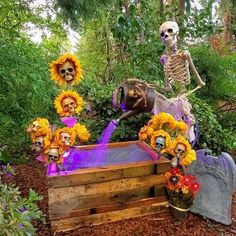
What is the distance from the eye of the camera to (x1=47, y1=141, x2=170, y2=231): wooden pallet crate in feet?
6.46

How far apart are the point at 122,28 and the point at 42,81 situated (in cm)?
153

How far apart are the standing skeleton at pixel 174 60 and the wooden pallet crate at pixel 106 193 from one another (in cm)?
65

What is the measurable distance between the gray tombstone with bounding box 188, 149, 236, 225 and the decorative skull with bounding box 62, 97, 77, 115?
106cm

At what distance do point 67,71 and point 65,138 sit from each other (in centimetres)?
53

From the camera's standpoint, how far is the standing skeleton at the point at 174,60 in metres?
2.23

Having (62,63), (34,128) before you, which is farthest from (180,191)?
(62,63)

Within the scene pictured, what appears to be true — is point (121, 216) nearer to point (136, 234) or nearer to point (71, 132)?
point (136, 234)

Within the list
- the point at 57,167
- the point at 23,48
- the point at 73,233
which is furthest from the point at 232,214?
the point at 23,48

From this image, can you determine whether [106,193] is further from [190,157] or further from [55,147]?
[190,157]

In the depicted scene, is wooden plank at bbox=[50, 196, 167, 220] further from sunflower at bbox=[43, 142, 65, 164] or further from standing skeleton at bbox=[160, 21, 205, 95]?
standing skeleton at bbox=[160, 21, 205, 95]

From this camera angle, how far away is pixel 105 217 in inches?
82.4

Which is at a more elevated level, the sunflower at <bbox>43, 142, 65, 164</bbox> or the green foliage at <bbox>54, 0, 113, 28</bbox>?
the green foliage at <bbox>54, 0, 113, 28</bbox>

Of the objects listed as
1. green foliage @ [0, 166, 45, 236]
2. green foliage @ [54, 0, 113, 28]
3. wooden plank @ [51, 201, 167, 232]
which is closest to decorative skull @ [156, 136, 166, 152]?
wooden plank @ [51, 201, 167, 232]

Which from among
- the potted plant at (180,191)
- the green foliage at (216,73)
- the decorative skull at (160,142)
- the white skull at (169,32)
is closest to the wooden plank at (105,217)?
the potted plant at (180,191)
